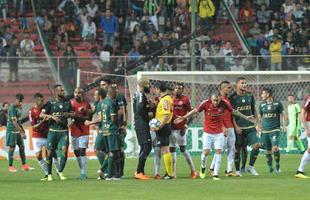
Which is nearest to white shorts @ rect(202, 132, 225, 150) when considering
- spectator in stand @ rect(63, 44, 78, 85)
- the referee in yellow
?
the referee in yellow

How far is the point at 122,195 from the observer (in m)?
18.8

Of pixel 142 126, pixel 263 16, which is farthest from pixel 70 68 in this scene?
pixel 142 126

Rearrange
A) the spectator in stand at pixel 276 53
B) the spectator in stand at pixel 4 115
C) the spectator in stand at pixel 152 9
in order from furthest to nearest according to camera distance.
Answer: the spectator in stand at pixel 152 9 → the spectator in stand at pixel 276 53 → the spectator in stand at pixel 4 115


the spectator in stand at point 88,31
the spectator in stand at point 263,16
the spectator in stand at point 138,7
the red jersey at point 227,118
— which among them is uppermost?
the spectator in stand at point 138,7

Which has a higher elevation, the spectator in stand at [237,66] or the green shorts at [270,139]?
the spectator in stand at [237,66]

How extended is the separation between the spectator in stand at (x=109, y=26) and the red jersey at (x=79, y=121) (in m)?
15.7

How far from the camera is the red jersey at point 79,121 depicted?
24.6 m

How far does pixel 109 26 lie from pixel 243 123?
54.0ft

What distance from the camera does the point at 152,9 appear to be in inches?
1633

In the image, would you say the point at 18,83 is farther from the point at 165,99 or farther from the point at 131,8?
the point at 165,99

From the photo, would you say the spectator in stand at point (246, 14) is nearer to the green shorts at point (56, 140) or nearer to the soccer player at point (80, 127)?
the soccer player at point (80, 127)

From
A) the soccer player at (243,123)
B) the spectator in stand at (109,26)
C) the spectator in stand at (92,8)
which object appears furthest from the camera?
the spectator in stand at (92,8)

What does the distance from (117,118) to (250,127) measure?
3.92 m

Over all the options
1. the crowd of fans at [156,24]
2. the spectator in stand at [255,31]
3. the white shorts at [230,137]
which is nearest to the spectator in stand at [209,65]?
the crowd of fans at [156,24]
